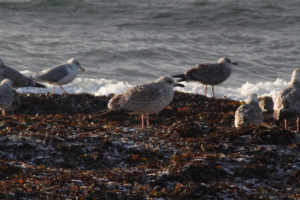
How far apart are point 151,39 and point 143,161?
15.2 meters

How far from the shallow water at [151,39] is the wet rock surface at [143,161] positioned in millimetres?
7606

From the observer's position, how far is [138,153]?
6676mm

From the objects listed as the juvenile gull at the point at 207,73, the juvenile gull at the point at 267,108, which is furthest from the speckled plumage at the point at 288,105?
the juvenile gull at the point at 207,73

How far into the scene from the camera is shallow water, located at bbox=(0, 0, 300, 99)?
57.2ft

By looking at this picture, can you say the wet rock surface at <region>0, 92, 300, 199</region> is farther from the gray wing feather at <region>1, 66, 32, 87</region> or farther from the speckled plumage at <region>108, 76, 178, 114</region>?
the gray wing feather at <region>1, 66, 32, 87</region>

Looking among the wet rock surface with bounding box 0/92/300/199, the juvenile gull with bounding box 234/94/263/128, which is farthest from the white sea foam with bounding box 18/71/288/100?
the wet rock surface with bounding box 0/92/300/199

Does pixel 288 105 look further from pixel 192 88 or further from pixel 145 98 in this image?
pixel 192 88

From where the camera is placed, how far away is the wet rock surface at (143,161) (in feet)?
17.4

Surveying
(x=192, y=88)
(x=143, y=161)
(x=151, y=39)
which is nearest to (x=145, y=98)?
(x=143, y=161)

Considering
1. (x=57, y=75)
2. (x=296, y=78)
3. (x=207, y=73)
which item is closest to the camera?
(x=296, y=78)

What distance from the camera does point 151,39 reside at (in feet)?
69.8

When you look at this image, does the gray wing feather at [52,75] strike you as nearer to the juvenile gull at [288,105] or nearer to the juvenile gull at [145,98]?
the juvenile gull at [145,98]

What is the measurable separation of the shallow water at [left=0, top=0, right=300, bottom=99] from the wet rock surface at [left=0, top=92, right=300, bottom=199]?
7.61 m

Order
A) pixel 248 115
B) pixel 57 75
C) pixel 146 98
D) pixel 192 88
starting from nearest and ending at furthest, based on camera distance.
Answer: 1. pixel 248 115
2. pixel 146 98
3. pixel 57 75
4. pixel 192 88
